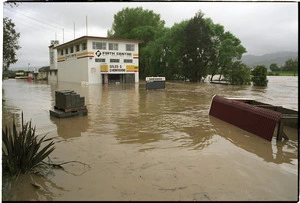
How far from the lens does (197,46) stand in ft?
148

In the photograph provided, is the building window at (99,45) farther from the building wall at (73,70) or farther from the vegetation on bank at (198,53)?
the vegetation on bank at (198,53)

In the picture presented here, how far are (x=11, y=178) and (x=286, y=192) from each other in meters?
4.95

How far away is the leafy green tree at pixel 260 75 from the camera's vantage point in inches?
1494

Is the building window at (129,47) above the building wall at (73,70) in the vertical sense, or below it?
above

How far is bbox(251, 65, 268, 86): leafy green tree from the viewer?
37.9m

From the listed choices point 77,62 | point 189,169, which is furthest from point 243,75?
point 189,169

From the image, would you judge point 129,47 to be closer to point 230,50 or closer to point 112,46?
point 112,46

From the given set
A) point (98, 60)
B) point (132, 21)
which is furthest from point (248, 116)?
point (132, 21)

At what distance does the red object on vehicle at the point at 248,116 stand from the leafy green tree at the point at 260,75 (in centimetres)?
2963

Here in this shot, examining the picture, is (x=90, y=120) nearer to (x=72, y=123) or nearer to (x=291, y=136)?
(x=72, y=123)

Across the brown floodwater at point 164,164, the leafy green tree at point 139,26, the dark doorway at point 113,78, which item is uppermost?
the leafy green tree at point 139,26

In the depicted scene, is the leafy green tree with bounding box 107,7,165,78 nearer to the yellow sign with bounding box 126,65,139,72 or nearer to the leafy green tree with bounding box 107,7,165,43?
the leafy green tree with bounding box 107,7,165,43

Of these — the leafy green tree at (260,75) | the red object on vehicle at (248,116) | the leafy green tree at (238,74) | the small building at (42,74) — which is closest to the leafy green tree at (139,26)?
the small building at (42,74)

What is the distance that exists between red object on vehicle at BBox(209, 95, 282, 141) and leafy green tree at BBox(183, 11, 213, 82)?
3477 cm
